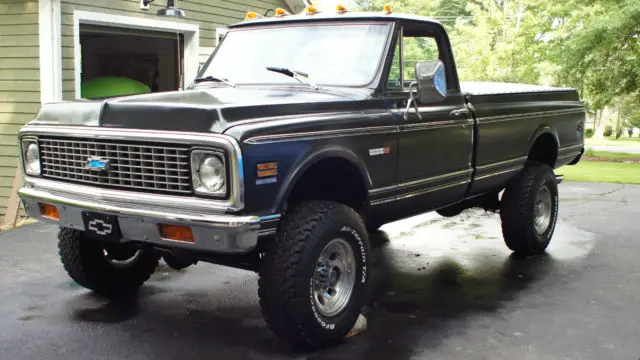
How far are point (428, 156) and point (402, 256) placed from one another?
1.87 metres

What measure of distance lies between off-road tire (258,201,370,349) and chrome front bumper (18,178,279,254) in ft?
0.71

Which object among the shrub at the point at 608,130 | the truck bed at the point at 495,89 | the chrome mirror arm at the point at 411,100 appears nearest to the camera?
the chrome mirror arm at the point at 411,100

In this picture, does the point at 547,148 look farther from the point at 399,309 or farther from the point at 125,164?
the point at 125,164

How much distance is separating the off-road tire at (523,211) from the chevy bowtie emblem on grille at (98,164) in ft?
13.1

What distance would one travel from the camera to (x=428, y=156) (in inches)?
204

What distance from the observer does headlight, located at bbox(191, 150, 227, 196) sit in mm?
3704

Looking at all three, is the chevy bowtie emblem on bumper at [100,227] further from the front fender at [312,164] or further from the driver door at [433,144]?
the driver door at [433,144]

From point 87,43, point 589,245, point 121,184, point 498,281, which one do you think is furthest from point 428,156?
point 87,43

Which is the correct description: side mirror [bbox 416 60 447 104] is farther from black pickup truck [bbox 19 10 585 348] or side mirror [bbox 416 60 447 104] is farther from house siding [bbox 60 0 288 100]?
house siding [bbox 60 0 288 100]

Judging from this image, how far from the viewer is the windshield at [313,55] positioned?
4895mm

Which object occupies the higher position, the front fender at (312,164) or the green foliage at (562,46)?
the green foliage at (562,46)

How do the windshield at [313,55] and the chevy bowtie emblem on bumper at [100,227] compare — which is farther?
the windshield at [313,55]

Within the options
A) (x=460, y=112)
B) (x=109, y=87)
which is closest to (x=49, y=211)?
(x=460, y=112)

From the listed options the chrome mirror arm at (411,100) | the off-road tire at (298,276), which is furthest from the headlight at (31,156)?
the chrome mirror arm at (411,100)
